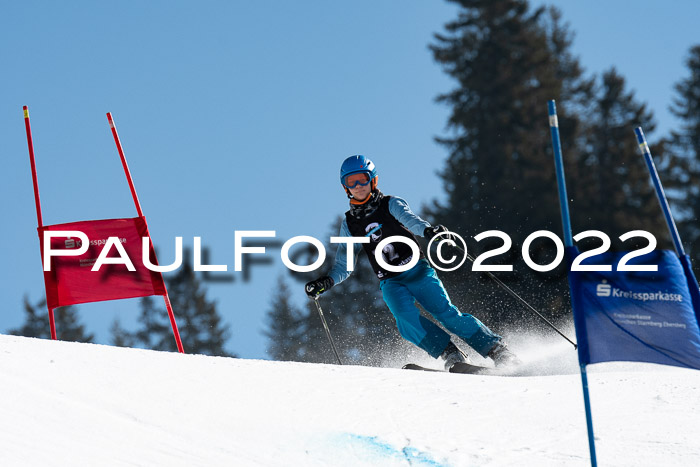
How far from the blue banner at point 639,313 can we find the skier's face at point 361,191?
3.31 m

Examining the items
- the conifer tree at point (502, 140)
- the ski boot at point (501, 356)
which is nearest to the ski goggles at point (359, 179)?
the ski boot at point (501, 356)

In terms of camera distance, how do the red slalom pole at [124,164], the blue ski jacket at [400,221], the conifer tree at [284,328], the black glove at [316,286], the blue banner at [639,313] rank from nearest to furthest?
A: 1. the blue banner at [639,313]
2. the blue ski jacket at [400,221]
3. the black glove at [316,286]
4. the red slalom pole at [124,164]
5. the conifer tree at [284,328]

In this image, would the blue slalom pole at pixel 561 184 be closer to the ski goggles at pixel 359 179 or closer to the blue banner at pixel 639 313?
the blue banner at pixel 639 313

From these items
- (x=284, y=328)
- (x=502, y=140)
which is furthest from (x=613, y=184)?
(x=284, y=328)

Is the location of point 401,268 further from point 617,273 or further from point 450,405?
point 617,273

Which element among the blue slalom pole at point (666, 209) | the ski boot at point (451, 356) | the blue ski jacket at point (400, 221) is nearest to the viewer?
the blue slalom pole at point (666, 209)

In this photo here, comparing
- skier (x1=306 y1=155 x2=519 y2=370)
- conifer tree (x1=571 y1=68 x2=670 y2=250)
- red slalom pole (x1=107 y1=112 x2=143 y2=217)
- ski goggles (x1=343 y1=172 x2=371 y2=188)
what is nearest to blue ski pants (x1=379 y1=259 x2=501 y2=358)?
skier (x1=306 y1=155 x2=519 y2=370)

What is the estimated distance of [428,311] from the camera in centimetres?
655

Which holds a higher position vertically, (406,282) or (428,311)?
(406,282)

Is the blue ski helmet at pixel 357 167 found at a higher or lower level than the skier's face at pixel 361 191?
higher

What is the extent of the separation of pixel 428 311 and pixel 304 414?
2.58 metres

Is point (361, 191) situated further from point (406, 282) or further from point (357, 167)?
point (406, 282)

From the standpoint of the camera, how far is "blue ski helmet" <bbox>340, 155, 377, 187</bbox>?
256 inches

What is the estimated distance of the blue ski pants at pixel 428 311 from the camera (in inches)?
258
